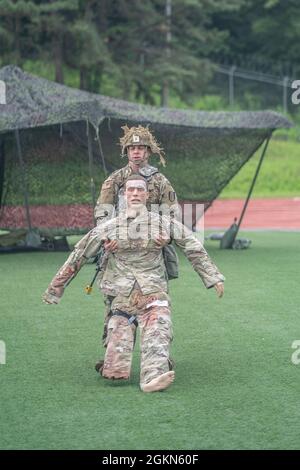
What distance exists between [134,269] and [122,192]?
743 millimetres

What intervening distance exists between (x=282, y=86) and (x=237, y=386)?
36.4 meters

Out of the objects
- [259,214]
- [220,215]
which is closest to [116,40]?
[220,215]

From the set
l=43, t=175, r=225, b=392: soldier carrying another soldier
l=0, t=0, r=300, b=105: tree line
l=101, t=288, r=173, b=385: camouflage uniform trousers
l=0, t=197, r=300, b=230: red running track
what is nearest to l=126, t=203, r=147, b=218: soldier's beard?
l=43, t=175, r=225, b=392: soldier carrying another soldier

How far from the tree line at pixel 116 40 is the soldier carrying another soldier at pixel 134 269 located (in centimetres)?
2476

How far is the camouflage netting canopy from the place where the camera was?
17219 millimetres

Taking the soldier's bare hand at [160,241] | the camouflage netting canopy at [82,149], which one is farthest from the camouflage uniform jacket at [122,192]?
the camouflage netting canopy at [82,149]

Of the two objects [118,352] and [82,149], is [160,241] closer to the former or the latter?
[118,352]

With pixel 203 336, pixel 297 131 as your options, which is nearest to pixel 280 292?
pixel 203 336

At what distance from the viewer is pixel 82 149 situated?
1827cm

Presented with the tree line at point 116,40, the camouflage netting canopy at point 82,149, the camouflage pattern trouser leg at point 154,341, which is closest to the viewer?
the camouflage pattern trouser leg at point 154,341

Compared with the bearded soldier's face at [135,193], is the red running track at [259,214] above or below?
below

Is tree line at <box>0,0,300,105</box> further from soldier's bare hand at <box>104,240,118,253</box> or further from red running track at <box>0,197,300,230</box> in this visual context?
soldier's bare hand at <box>104,240,118,253</box>

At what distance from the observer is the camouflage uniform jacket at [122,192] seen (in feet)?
29.3

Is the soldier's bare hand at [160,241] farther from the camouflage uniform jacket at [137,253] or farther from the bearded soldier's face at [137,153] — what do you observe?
the bearded soldier's face at [137,153]
